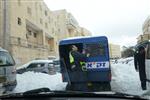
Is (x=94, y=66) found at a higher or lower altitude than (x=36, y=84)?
higher

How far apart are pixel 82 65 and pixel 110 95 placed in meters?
10.5

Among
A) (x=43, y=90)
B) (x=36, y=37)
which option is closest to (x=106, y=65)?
(x=43, y=90)

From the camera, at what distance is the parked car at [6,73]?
13.6 m

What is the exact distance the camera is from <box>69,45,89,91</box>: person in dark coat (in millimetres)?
14641

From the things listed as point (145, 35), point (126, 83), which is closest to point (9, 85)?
point (126, 83)

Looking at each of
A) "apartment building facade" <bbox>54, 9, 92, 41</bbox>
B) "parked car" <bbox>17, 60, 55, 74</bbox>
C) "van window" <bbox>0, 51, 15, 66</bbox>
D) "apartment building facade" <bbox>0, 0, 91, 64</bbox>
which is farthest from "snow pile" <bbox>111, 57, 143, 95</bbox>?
"apartment building facade" <bbox>54, 9, 92, 41</bbox>

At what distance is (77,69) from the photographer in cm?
1471

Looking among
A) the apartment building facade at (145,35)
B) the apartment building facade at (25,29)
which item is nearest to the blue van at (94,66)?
the apartment building facade at (145,35)

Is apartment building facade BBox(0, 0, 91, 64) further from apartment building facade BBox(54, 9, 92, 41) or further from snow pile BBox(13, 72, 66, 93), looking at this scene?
apartment building facade BBox(54, 9, 92, 41)

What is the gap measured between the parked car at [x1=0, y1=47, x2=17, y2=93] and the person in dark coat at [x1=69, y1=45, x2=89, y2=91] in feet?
6.97

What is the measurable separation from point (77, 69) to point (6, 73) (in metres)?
2.50

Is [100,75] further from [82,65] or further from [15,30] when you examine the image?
[15,30]

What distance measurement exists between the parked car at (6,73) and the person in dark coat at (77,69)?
213cm

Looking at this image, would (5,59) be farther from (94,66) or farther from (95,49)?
(95,49)
